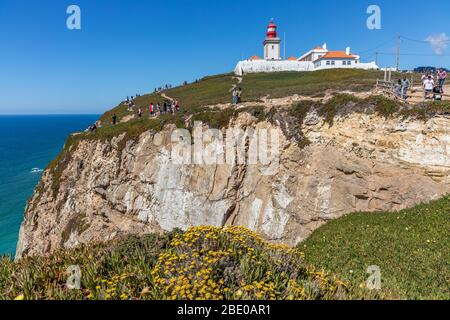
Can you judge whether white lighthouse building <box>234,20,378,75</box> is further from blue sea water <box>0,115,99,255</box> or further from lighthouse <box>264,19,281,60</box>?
blue sea water <box>0,115,99,255</box>

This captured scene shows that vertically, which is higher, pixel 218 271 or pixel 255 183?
pixel 218 271

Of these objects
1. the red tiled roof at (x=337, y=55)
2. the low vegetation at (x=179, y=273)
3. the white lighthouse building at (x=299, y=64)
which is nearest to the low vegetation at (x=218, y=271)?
the low vegetation at (x=179, y=273)

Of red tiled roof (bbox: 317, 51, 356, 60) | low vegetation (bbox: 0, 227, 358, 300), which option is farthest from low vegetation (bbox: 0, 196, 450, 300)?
red tiled roof (bbox: 317, 51, 356, 60)

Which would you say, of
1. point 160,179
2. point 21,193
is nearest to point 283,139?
point 160,179

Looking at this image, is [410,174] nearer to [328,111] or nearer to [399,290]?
[328,111]

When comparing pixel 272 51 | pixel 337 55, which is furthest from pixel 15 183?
pixel 337 55

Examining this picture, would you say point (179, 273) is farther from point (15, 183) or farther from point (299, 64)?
point (15, 183)

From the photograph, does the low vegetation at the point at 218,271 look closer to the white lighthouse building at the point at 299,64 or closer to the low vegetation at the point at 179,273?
the low vegetation at the point at 179,273
